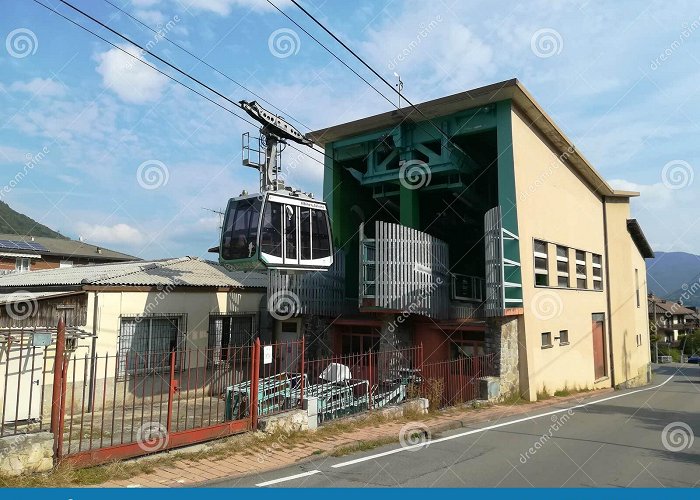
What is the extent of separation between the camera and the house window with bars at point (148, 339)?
12951 millimetres

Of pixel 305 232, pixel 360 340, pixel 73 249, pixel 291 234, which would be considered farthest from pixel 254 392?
pixel 73 249

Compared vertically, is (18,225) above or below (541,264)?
above

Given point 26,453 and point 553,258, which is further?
point 553,258

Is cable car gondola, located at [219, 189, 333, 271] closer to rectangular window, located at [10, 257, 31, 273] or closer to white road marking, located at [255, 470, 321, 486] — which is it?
white road marking, located at [255, 470, 321, 486]

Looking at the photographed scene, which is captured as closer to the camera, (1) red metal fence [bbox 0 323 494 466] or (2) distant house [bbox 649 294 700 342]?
(1) red metal fence [bbox 0 323 494 466]

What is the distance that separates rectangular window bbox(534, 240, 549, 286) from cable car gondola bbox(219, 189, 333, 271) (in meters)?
7.47

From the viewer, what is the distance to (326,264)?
13781mm

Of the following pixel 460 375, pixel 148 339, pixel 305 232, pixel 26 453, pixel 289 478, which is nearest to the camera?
pixel 26 453

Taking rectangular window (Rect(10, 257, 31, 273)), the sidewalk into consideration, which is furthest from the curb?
rectangular window (Rect(10, 257, 31, 273))

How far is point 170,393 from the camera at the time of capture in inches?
303

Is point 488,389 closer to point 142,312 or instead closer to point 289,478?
point 289,478

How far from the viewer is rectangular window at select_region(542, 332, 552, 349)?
1614 centimetres

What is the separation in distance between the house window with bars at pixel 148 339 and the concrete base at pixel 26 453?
622 cm

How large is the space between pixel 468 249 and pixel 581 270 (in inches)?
179
